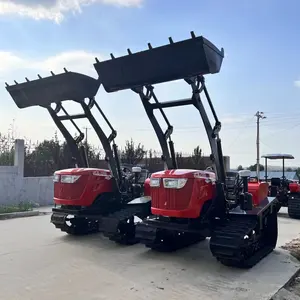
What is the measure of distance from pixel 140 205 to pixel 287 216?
19.4ft

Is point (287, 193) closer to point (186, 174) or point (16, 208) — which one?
point (186, 174)

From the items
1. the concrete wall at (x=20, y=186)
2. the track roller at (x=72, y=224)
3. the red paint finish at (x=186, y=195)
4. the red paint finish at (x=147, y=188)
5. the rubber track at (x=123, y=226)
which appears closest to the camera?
the red paint finish at (x=186, y=195)

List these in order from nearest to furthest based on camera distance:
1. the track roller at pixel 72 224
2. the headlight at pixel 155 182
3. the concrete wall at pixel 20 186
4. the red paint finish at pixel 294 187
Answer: the headlight at pixel 155 182 < the track roller at pixel 72 224 < the red paint finish at pixel 294 187 < the concrete wall at pixel 20 186

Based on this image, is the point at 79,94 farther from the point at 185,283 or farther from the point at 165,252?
the point at 185,283

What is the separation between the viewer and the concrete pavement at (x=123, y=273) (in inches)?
166

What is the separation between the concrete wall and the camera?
12.5 metres

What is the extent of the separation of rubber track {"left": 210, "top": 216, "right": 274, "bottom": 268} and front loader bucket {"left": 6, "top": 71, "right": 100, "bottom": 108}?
3.24m

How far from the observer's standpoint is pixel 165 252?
605cm

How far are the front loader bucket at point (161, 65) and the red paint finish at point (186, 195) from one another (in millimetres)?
1343

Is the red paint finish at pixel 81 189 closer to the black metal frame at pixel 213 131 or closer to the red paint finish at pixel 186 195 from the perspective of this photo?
the red paint finish at pixel 186 195

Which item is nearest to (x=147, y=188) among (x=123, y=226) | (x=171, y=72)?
(x=123, y=226)

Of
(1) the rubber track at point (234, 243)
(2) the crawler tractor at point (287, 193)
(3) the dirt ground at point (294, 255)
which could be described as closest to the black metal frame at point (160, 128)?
(1) the rubber track at point (234, 243)

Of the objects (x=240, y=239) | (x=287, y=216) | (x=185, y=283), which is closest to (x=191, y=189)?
(x=240, y=239)

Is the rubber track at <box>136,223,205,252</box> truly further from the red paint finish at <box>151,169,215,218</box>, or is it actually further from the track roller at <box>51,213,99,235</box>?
the track roller at <box>51,213,99,235</box>
